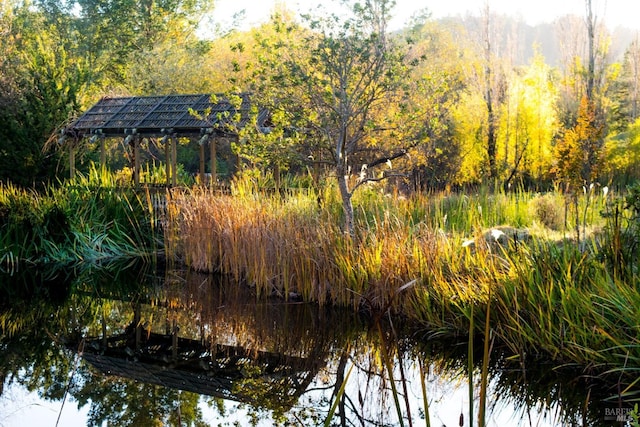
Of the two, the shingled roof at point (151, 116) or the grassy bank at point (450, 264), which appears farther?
the shingled roof at point (151, 116)

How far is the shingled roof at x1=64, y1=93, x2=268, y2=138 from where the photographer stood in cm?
1338

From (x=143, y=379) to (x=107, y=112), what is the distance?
10569mm

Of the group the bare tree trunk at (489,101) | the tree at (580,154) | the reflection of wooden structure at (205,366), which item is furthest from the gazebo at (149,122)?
the reflection of wooden structure at (205,366)

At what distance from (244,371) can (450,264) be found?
211 centimetres

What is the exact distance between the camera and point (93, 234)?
11.5 metres

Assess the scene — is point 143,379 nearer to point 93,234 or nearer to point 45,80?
point 93,234

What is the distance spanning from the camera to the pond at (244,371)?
15.5 feet

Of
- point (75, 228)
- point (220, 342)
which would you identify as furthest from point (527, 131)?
point (220, 342)

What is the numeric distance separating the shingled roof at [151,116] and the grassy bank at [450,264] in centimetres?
355

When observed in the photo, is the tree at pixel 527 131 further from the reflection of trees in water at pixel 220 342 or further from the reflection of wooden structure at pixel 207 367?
the reflection of wooden structure at pixel 207 367

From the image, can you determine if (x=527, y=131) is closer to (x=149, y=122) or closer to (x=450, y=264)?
(x=149, y=122)

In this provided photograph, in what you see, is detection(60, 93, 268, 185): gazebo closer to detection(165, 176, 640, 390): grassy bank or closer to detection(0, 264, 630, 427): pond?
detection(165, 176, 640, 390): grassy bank

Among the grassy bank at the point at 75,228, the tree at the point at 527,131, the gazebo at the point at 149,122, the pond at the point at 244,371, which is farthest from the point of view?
the tree at the point at 527,131

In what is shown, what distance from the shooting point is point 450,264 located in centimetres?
655
